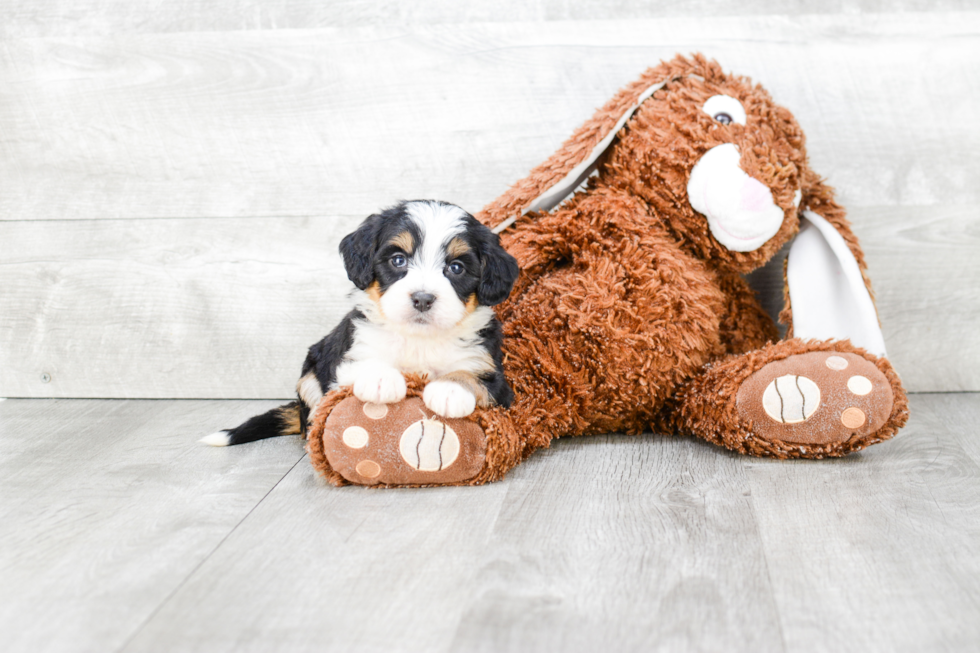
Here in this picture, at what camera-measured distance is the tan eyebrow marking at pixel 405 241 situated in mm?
1739

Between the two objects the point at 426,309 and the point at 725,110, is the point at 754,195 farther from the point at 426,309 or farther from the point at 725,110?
the point at 426,309

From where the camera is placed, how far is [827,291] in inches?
86.4

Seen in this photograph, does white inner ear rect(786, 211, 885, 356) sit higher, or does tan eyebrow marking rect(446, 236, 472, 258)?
tan eyebrow marking rect(446, 236, 472, 258)

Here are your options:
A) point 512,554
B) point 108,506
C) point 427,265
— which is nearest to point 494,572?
point 512,554

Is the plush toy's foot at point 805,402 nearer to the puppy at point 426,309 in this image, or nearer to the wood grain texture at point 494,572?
the wood grain texture at point 494,572

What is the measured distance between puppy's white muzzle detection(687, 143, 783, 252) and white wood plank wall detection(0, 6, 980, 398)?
0.58 m

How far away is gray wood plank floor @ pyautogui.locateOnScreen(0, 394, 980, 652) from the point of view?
1190mm

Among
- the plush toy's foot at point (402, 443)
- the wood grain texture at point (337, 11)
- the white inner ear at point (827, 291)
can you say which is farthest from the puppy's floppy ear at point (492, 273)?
the wood grain texture at point (337, 11)

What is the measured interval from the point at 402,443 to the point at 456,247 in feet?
1.44

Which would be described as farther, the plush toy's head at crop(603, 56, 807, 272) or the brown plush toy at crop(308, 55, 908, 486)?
the plush toy's head at crop(603, 56, 807, 272)

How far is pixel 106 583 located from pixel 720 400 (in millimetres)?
1388

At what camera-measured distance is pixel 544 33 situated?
2484 mm

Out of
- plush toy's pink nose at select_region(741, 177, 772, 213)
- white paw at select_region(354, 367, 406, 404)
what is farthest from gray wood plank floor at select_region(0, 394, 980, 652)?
plush toy's pink nose at select_region(741, 177, 772, 213)

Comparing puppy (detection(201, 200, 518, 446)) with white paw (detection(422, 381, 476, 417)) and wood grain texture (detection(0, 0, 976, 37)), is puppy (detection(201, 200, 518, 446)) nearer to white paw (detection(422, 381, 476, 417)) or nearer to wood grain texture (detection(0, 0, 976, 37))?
white paw (detection(422, 381, 476, 417))
